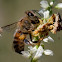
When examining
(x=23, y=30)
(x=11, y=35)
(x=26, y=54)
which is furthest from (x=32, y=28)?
(x=11, y=35)

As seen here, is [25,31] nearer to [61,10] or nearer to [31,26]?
[31,26]

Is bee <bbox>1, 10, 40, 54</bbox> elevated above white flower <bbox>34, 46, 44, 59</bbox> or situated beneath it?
elevated above

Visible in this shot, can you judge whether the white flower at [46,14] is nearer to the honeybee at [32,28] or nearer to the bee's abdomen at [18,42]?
the honeybee at [32,28]

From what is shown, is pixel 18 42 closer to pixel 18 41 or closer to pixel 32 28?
pixel 18 41

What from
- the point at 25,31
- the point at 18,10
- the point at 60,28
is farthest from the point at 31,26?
the point at 18,10

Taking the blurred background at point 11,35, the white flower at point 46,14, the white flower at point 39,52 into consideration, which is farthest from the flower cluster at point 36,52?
the blurred background at point 11,35

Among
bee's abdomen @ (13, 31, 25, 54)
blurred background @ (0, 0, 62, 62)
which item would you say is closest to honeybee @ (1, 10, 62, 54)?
bee's abdomen @ (13, 31, 25, 54)

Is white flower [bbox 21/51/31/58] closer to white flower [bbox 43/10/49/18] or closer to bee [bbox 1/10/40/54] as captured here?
bee [bbox 1/10/40/54]
